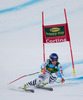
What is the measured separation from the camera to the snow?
3.51 metres

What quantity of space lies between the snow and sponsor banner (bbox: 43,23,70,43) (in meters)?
0.76

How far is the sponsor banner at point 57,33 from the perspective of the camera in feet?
14.8

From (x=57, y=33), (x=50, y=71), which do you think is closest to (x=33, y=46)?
(x=57, y=33)

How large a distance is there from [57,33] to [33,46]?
96.5 inches

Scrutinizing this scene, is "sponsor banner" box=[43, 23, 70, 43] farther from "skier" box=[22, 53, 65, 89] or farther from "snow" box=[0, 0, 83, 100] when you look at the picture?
"skier" box=[22, 53, 65, 89]

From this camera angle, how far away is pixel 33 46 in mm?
6926

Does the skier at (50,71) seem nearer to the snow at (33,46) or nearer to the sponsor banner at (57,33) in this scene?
the snow at (33,46)

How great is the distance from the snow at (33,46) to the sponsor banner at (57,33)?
76 cm

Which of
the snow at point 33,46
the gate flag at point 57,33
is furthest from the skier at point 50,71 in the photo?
the gate flag at point 57,33

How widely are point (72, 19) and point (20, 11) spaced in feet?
6.40

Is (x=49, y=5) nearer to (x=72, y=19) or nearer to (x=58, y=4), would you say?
(x=58, y=4)

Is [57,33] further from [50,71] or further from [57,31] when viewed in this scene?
[50,71]

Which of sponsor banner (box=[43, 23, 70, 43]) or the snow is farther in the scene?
sponsor banner (box=[43, 23, 70, 43])

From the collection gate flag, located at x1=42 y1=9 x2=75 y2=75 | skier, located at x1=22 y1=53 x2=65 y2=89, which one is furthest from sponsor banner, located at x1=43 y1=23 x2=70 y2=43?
skier, located at x1=22 y1=53 x2=65 y2=89
